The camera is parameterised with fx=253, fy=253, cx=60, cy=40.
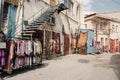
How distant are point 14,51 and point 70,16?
17.9 meters

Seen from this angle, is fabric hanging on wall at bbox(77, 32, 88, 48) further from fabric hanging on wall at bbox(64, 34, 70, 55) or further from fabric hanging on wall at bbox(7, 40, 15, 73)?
fabric hanging on wall at bbox(7, 40, 15, 73)

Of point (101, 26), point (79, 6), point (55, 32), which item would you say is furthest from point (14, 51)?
point (101, 26)

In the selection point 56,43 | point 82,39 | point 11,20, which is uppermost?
point 11,20

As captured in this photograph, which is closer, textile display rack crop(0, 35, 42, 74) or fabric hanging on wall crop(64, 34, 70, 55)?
textile display rack crop(0, 35, 42, 74)

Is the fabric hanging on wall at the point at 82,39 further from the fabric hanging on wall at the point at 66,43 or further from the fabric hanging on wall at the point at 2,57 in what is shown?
the fabric hanging on wall at the point at 2,57

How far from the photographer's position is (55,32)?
23453 millimetres

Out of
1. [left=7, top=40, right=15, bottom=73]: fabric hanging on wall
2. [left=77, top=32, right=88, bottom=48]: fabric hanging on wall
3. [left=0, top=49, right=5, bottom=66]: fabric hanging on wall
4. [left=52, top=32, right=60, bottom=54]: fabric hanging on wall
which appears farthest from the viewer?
[left=77, top=32, right=88, bottom=48]: fabric hanging on wall

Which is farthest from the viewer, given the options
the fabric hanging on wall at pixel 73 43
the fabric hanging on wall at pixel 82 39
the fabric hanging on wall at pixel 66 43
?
the fabric hanging on wall at pixel 82 39

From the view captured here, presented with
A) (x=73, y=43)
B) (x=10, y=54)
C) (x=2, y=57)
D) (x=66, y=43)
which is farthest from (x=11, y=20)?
(x=73, y=43)

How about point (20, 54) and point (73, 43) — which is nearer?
point (20, 54)

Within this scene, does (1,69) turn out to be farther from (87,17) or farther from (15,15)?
(87,17)

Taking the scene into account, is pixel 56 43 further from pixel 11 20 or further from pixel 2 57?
pixel 2 57

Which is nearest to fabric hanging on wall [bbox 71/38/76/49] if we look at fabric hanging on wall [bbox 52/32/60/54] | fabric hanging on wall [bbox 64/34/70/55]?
fabric hanging on wall [bbox 64/34/70/55]

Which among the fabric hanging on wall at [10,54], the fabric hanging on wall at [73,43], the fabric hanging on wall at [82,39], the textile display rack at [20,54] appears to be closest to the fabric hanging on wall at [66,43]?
the fabric hanging on wall at [73,43]
